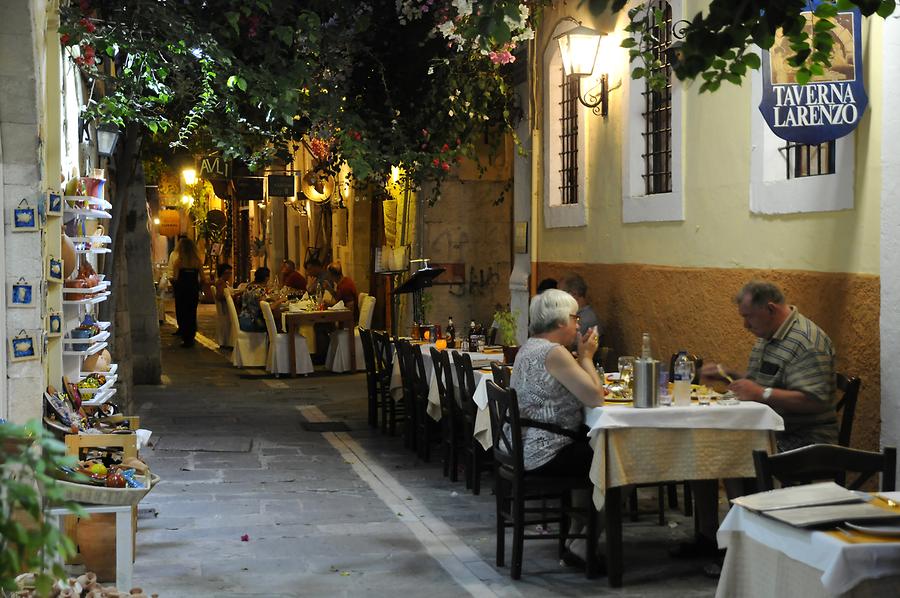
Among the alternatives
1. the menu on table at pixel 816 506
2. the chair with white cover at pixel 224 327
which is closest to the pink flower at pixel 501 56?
the menu on table at pixel 816 506

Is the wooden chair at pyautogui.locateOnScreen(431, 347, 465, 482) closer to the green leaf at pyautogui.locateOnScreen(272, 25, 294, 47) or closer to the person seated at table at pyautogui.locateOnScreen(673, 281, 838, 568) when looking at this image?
the person seated at table at pyautogui.locateOnScreen(673, 281, 838, 568)

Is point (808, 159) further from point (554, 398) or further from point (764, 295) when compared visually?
point (554, 398)

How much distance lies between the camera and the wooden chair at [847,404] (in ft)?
22.5

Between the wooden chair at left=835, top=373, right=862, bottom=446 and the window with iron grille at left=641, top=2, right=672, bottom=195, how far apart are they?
145 inches

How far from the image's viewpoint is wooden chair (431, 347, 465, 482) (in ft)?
32.3

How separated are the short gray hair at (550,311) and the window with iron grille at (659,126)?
11.6 ft

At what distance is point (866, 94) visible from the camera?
23.3 feet

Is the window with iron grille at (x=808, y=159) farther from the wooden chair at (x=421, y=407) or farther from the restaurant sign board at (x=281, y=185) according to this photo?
the restaurant sign board at (x=281, y=185)

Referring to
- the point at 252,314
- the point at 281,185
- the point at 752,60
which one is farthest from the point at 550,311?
the point at 281,185

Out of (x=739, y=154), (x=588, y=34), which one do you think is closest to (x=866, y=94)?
(x=739, y=154)

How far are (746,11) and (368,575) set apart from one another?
409cm

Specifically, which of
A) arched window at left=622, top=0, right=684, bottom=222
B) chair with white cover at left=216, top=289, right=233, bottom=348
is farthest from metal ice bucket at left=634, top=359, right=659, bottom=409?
chair with white cover at left=216, top=289, right=233, bottom=348

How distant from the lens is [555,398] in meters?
6.91

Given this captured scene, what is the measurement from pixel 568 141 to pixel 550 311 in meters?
5.99
